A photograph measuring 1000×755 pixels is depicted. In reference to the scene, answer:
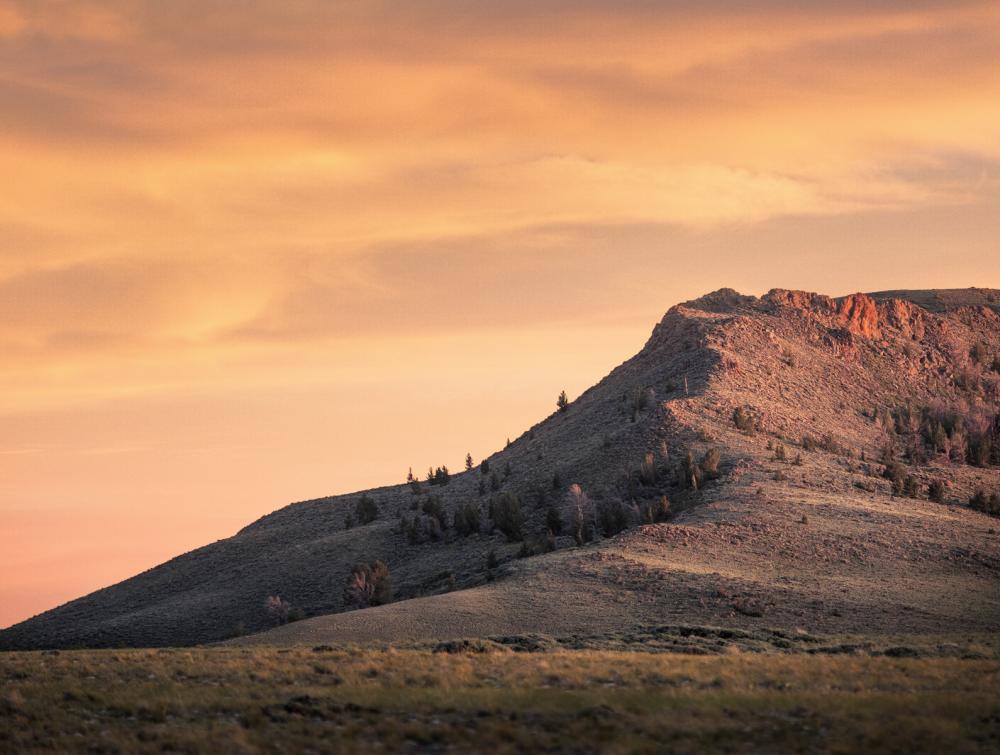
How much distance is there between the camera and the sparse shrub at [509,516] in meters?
85.4

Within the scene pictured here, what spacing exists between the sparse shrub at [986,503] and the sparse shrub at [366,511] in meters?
53.8

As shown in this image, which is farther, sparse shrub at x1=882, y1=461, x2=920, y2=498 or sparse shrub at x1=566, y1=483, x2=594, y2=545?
sparse shrub at x1=882, y1=461, x2=920, y2=498

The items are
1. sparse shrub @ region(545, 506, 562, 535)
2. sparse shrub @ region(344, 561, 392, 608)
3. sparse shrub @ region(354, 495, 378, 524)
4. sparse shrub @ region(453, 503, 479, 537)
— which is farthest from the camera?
sparse shrub @ region(354, 495, 378, 524)

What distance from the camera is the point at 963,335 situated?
484 ft

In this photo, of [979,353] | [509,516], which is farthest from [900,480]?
[979,353]

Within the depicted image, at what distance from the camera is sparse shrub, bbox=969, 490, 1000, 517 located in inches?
3349

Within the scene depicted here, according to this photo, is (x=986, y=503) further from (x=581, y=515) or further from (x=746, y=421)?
(x=581, y=515)

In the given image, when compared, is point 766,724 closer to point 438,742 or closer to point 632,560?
point 438,742

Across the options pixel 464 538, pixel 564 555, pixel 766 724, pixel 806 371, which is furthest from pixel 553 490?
pixel 766 724

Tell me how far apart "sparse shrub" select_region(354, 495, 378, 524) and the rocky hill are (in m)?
0.26

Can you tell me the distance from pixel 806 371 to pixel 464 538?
4993cm

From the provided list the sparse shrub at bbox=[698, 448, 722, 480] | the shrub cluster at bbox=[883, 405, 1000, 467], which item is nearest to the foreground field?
the sparse shrub at bbox=[698, 448, 722, 480]

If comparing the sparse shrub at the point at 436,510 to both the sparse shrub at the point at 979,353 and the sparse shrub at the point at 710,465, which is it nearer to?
the sparse shrub at the point at 710,465

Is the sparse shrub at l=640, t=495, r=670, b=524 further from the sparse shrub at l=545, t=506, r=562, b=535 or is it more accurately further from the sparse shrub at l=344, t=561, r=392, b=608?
the sparse shrub at l=344, t=561, r=392, b=608
